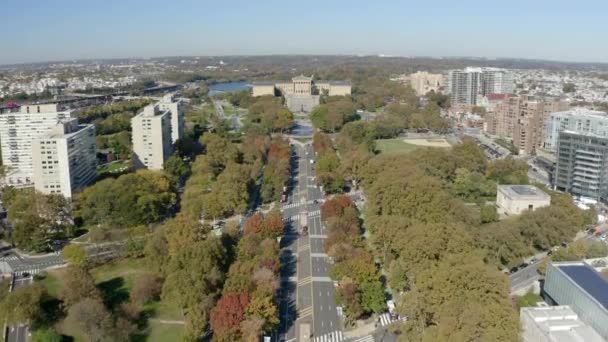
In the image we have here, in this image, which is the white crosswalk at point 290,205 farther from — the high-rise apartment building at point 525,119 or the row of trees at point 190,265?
the high-rise apartment building at point 525,119

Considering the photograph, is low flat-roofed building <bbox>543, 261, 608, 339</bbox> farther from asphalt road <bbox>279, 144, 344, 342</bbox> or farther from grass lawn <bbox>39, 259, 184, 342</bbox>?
grass lawn <bbox>39, 259, 184, 342</bbox>

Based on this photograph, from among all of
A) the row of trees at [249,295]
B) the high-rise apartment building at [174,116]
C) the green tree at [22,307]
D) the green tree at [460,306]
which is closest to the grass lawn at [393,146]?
the high-rise apartment building at [174,116]

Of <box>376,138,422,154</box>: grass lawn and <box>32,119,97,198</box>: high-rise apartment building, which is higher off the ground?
<box>32,119,97,198</box>: high-rise apartment building

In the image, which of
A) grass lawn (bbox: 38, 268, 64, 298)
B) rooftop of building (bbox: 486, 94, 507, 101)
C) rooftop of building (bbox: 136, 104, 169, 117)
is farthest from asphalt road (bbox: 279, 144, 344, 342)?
rooftop of building (bbox: 486, 94, 507, 101)

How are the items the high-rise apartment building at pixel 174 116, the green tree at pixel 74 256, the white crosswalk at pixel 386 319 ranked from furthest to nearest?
1. the high-rise apartment building at pixel 174 116
2. the green tree at pixel 74 256
3. the white crosswalk at pixel 386 319

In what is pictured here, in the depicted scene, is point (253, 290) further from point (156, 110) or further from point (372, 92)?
point (372, 92)

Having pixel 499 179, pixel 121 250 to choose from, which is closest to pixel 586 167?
pixel 499 179
